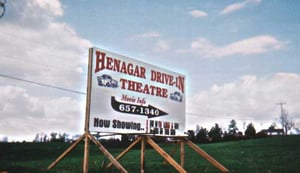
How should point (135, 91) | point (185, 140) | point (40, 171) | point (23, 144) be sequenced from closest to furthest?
point (40, 171) → point (135, 91) → point (185, 140) → point (23, 144)

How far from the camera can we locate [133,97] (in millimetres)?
13469

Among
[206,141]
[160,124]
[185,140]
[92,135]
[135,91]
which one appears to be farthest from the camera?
[206,141]

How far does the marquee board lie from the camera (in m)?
12.1

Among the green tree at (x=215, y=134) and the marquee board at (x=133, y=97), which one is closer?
the marquee board at (x=133, y=97)

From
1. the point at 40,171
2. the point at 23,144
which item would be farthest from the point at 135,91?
the point at 23,144

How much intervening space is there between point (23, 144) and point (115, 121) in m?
31.8

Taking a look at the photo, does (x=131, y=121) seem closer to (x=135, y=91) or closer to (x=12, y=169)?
(x=135, y=91)

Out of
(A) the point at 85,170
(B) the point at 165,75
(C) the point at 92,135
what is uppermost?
(B) the point at 165,75

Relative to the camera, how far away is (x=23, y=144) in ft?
135

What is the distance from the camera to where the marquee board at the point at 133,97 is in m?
12.1

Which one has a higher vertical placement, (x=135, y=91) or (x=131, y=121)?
(x=135, y=91)

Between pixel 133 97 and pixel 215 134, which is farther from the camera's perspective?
pixel 215 134

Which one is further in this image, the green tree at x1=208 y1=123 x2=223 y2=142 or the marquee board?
the green tree at x1=208 y1=123 x2=223 y2=142

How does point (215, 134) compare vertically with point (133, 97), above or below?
below
